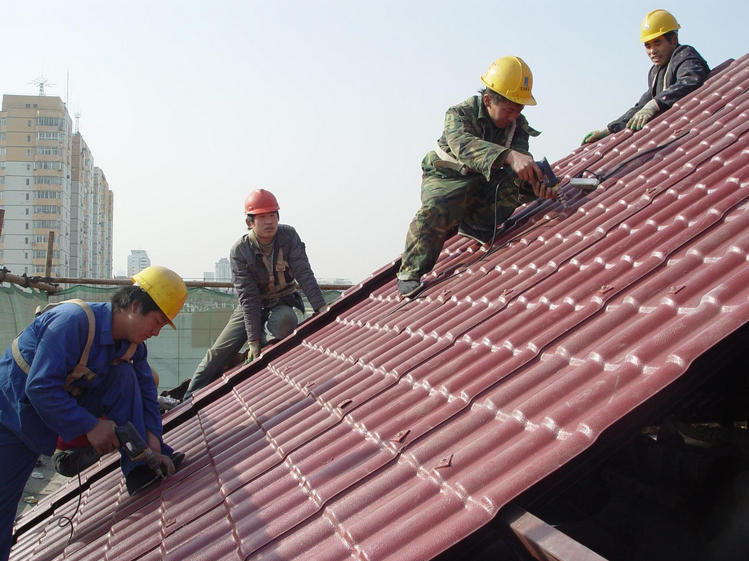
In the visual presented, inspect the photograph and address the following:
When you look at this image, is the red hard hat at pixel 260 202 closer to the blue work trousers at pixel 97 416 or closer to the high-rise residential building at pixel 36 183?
the blue work trousers at pixel 97 416

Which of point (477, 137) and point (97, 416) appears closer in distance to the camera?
point (97, 416)

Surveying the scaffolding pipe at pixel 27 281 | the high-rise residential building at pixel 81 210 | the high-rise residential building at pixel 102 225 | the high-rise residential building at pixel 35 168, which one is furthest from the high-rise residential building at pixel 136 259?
the scaffolding pipe at pixel 27 281

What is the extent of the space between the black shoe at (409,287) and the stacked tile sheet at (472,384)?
0.56 feet

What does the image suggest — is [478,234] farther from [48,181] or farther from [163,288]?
[48,181]

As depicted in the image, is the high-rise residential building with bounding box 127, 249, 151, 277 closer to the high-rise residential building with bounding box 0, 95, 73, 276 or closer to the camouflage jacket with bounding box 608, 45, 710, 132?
the high-rise residential building with bounding box 0, 95, 73, 276

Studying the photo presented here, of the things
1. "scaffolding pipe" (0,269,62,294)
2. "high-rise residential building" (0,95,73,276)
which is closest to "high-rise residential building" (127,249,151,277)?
"high-rise residential building" (0,95,73,276)

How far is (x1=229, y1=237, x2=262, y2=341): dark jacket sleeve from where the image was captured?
675 centimetres

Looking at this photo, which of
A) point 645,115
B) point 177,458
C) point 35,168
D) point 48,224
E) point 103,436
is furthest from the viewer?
point 35,168

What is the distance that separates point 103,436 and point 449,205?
9.23 feet

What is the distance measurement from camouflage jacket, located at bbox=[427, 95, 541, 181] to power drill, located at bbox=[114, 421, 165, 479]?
2801 mm

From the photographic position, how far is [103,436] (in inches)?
149

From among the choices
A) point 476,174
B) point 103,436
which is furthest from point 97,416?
point 476,174

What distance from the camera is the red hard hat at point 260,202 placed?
22.1 feet

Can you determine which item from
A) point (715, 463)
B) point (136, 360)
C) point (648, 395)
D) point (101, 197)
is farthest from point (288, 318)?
point (101, 197)
